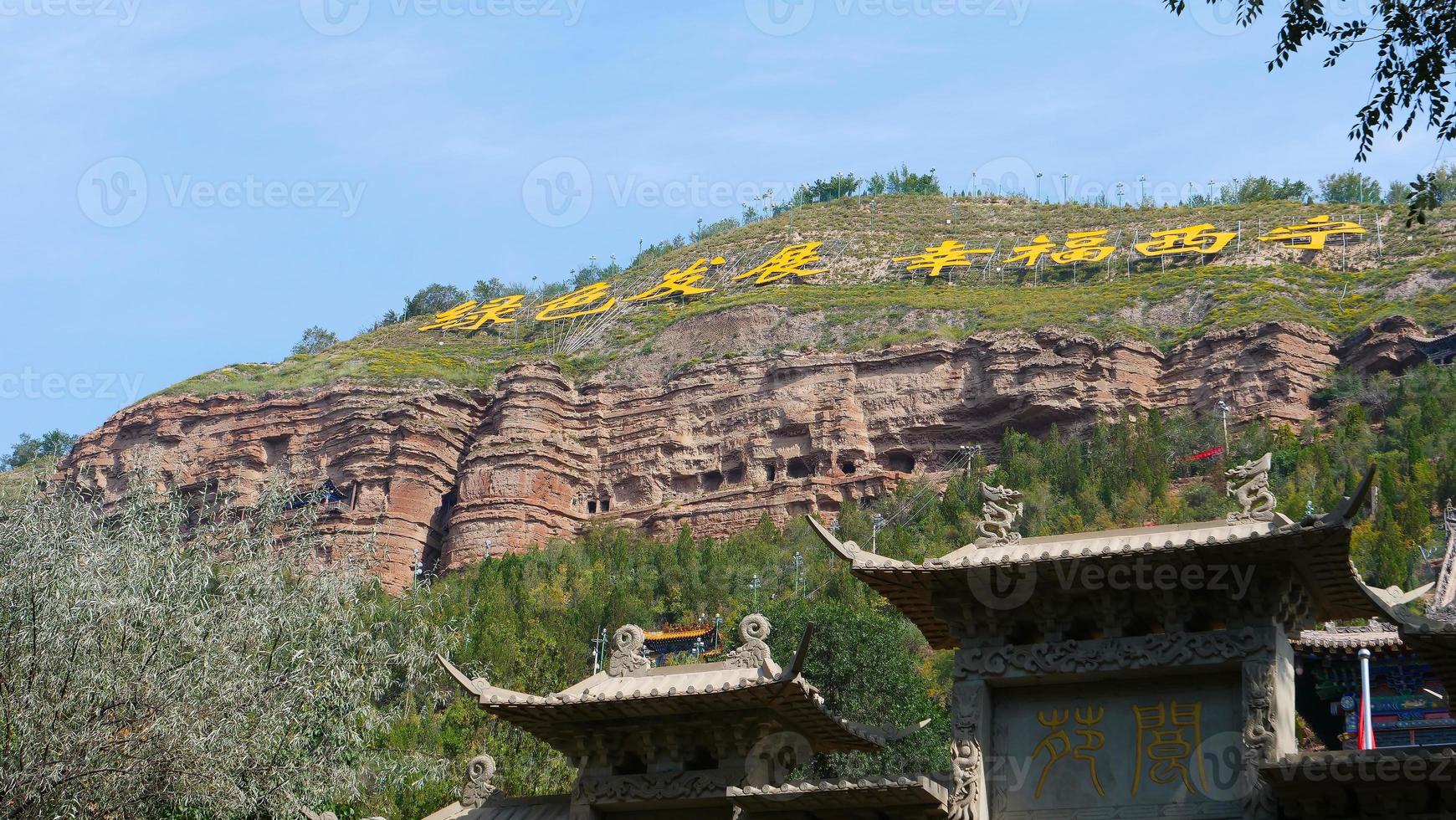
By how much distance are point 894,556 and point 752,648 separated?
45517 millimetres

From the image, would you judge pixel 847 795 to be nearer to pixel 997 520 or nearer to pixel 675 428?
pixel 997 520

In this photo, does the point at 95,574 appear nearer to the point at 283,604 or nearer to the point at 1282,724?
the point at 283,604

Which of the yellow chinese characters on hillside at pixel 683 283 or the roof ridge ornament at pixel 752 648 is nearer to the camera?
the roof ridge ornament at pixel 752 648

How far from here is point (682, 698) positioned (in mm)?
16781

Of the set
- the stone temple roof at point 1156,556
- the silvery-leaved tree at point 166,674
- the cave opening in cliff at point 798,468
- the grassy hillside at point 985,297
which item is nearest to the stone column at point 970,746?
the stone temple roof at point 1156,556

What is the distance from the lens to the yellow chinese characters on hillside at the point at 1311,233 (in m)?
92.0

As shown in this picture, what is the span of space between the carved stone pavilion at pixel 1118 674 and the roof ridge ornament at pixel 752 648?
0.11 ft

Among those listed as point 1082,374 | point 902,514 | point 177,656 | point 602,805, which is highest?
point 1082,374

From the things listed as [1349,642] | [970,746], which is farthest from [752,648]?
[1349,642]

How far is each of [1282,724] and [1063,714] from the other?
193cm

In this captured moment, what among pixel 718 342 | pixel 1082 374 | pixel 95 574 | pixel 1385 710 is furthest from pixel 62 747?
pixel 718 342

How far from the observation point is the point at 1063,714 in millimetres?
15625

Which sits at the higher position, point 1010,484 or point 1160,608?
point 1010,484

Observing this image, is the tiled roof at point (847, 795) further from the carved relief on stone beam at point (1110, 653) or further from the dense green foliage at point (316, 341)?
the dense green foliage at point (316, 341)
